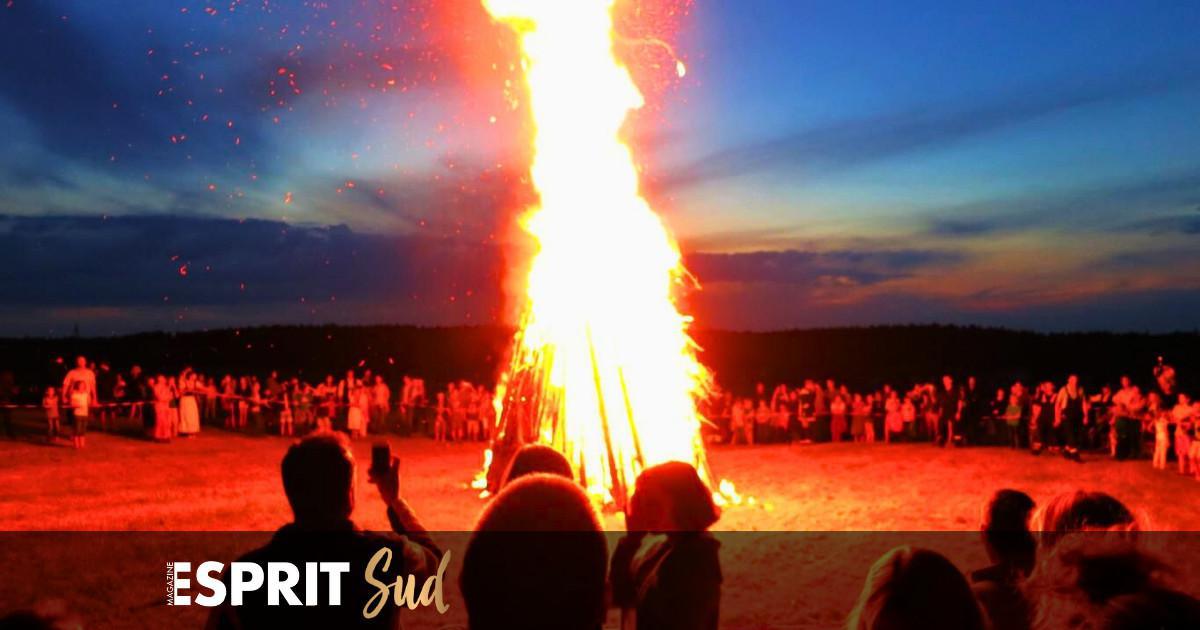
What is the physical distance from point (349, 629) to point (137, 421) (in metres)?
22.9

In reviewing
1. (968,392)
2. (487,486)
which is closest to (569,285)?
(487,486)

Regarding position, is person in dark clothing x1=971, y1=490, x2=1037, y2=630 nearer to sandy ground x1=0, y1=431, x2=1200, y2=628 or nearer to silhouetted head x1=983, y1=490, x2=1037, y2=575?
silhouetted head x1=983, y1=490, x2=1037, y2=575

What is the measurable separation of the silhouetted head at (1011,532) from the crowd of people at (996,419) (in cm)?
1390

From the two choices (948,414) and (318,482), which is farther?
(948,414)

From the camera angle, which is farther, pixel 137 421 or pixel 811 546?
pixel 137 421

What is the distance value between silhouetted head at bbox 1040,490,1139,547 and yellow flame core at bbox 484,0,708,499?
29.7 feet

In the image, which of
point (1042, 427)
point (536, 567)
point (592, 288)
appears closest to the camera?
point (536, 567)

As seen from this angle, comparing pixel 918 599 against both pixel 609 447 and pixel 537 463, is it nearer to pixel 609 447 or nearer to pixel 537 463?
pixel 537 463

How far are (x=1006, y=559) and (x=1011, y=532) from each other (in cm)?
11

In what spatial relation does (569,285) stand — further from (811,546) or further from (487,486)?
(811,546)

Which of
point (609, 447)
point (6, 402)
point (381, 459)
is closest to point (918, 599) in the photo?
point (381, 459)

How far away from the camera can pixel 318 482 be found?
2535mm

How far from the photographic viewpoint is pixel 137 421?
22.2 metres

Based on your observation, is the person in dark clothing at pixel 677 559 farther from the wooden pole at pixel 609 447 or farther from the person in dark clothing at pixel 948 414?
the person in dark clothing at pixel 948 414
